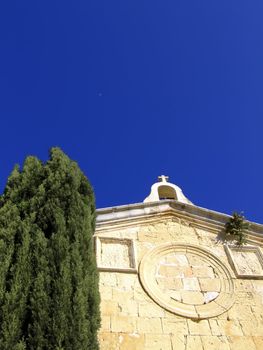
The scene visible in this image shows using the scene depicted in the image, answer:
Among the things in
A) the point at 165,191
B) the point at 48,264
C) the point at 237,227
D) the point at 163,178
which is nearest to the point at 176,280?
the point at 237,227

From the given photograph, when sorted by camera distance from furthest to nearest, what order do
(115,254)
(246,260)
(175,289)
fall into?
(246,260) → (115,254) → (175,289)

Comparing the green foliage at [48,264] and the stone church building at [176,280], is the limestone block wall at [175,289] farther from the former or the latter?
the green foliage at [48,264]

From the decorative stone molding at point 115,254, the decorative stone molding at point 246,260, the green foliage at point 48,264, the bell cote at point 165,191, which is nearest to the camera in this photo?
the green foliage at point 48,264

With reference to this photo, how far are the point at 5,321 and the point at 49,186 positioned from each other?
9.00 feet

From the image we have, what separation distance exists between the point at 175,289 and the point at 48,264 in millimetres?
2567

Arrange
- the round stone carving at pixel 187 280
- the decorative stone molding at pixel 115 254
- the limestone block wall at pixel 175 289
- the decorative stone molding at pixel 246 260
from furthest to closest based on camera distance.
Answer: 1. the decorative stone molding at pixel 246 260
2. the decorative stone molding at pixel 115 254
3. the round stone carving at pixel 187 280
4. the limestone block wall at pixel 175 289

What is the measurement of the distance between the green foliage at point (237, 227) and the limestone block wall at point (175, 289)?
31 cm

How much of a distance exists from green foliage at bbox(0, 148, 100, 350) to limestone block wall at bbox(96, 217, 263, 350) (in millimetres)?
913

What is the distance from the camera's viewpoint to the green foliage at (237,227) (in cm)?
783

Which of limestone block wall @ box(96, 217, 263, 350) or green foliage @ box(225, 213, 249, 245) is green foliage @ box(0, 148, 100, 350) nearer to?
limestone block wall @ box(96, 217, 263, 350)

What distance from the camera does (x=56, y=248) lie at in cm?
524

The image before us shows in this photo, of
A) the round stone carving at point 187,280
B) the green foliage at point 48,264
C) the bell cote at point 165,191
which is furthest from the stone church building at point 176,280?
the bell cote at point 165,191

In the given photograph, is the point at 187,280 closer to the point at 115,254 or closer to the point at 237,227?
the point at 115,254

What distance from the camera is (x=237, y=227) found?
792cm
